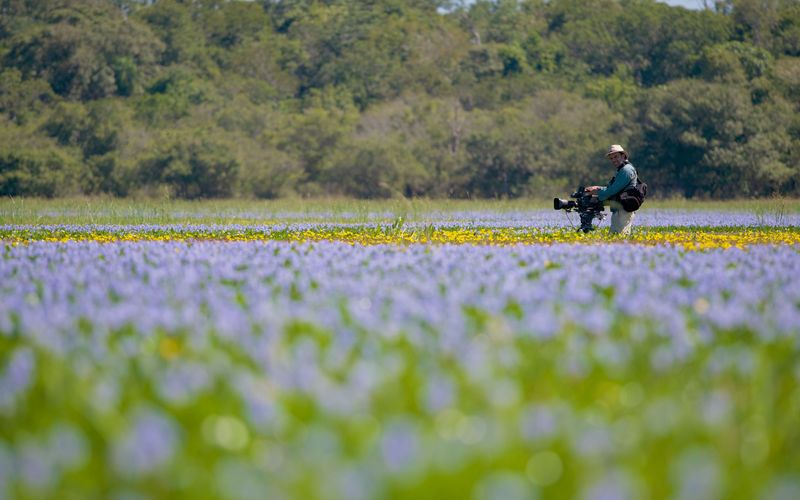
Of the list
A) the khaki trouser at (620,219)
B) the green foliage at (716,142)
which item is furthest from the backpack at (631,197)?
the green foliage at (716,142)

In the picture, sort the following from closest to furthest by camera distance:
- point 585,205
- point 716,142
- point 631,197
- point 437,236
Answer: point 631,197
point 437,236
point 585,205
point 716,142

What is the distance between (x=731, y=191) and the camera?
140 feet

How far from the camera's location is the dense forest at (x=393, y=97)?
4522 cm

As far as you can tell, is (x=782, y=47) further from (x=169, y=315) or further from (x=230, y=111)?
(x=169, y=315)

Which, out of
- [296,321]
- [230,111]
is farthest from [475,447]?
[230,111]

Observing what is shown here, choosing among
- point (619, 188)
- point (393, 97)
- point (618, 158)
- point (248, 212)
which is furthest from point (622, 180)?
point (393, 97)

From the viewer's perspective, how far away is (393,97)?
216 feet

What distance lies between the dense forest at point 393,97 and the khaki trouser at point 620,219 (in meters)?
27.1

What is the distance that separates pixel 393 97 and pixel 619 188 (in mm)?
51336

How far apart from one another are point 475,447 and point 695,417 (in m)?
0.97

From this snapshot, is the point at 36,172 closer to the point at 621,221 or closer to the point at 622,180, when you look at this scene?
the point at 621,221

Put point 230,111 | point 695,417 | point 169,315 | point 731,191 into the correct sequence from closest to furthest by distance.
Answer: point 695,417 < point 169,315 < point 731,191 < point 230,111

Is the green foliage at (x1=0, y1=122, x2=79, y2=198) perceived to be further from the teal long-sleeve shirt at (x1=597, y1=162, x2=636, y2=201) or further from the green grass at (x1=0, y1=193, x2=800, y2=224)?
the teal long-sleeve shirt at (x1=597, y1=162, x2=636, y2=201)

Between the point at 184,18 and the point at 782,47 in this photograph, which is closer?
the point at 782,47
